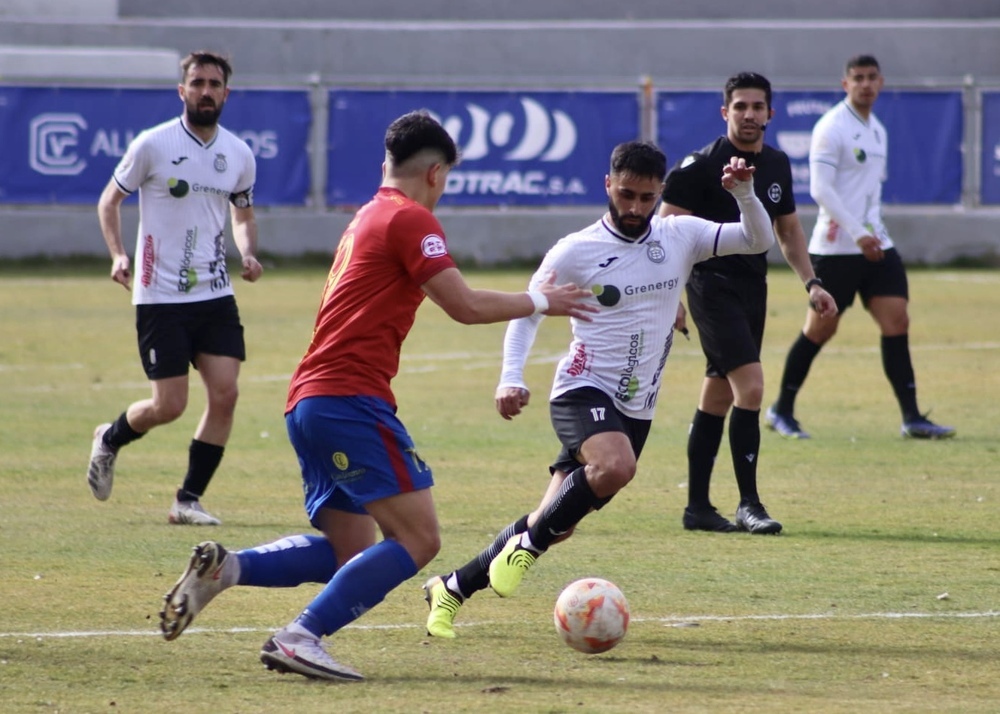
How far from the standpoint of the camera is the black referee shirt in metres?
8.13

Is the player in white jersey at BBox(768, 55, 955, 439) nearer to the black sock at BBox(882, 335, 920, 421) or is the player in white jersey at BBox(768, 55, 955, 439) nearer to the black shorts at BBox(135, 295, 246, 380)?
the black sock at BBox(882, 335, 920, 421)

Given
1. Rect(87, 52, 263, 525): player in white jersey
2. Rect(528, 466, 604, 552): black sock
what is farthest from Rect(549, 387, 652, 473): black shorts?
Rect(87, 52, 263, 525): player in white jersey

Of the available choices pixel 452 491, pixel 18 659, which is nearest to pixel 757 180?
pixel 452 491

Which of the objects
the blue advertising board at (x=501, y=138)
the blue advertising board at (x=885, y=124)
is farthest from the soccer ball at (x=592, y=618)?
the blue advertising board at (x=885, y=124)

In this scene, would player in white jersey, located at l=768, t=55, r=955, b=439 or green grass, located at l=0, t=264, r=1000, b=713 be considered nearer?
green grass, located at l=0, t=264, r=1000, b=713

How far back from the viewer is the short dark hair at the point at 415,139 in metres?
5.50

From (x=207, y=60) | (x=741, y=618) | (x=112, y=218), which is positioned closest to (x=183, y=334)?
(x=112, y=218)

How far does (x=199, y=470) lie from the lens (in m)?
8.44

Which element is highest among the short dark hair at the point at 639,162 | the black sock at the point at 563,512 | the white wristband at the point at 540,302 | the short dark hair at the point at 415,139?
the short dark hair at the point at 415,139

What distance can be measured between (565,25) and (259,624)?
22004 mm

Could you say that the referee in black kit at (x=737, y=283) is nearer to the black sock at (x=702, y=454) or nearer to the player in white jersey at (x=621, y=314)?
the black sock at (x=702, y=454)

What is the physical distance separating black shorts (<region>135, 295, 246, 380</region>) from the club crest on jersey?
3.37m

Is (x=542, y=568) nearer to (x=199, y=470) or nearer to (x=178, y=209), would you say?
(x=199, y=470)

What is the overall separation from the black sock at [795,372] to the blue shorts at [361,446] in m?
6.22
